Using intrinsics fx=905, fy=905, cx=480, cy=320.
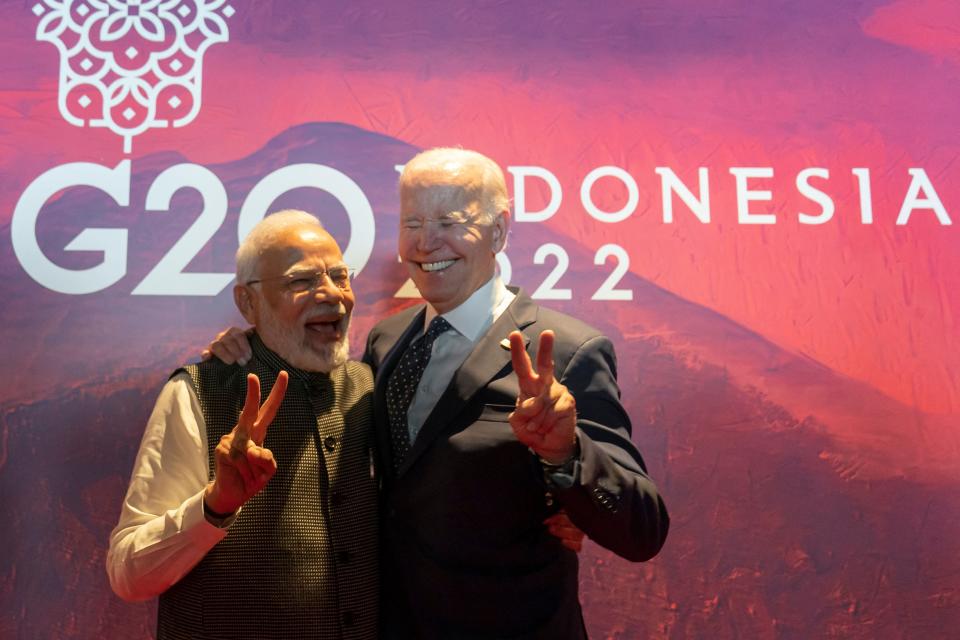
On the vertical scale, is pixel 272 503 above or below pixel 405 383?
below

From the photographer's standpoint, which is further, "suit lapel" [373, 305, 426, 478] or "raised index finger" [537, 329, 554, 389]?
"suit lapel" [373, 305, 426, 478]

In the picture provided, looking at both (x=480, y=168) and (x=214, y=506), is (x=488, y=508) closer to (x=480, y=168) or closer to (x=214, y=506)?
(x=214, y=506)

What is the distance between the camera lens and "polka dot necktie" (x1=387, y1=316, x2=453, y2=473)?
203 centimetres

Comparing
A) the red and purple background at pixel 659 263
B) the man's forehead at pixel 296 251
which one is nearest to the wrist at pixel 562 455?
the man's forehead at pixel 296 251

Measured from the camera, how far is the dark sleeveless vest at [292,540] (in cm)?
188

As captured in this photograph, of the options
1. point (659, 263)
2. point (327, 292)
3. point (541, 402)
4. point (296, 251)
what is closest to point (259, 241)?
point (296, 251)

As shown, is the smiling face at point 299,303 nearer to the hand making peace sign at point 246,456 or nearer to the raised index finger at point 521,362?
the hand making peace sign at point 246,456

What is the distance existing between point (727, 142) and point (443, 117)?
91cm

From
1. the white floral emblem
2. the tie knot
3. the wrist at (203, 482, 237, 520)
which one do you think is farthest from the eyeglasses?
the white floral emblem

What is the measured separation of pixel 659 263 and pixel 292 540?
1.47m

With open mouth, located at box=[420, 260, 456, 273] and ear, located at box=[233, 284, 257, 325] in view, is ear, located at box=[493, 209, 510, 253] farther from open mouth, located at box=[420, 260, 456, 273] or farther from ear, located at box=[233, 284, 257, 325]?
ear, located at box=[233, 284, 257, 325]

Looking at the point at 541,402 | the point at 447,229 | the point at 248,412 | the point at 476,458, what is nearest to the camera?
the point at 541,402

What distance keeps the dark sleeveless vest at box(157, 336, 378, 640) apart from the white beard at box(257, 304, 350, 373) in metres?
0.03

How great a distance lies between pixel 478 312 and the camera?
6.87ft
